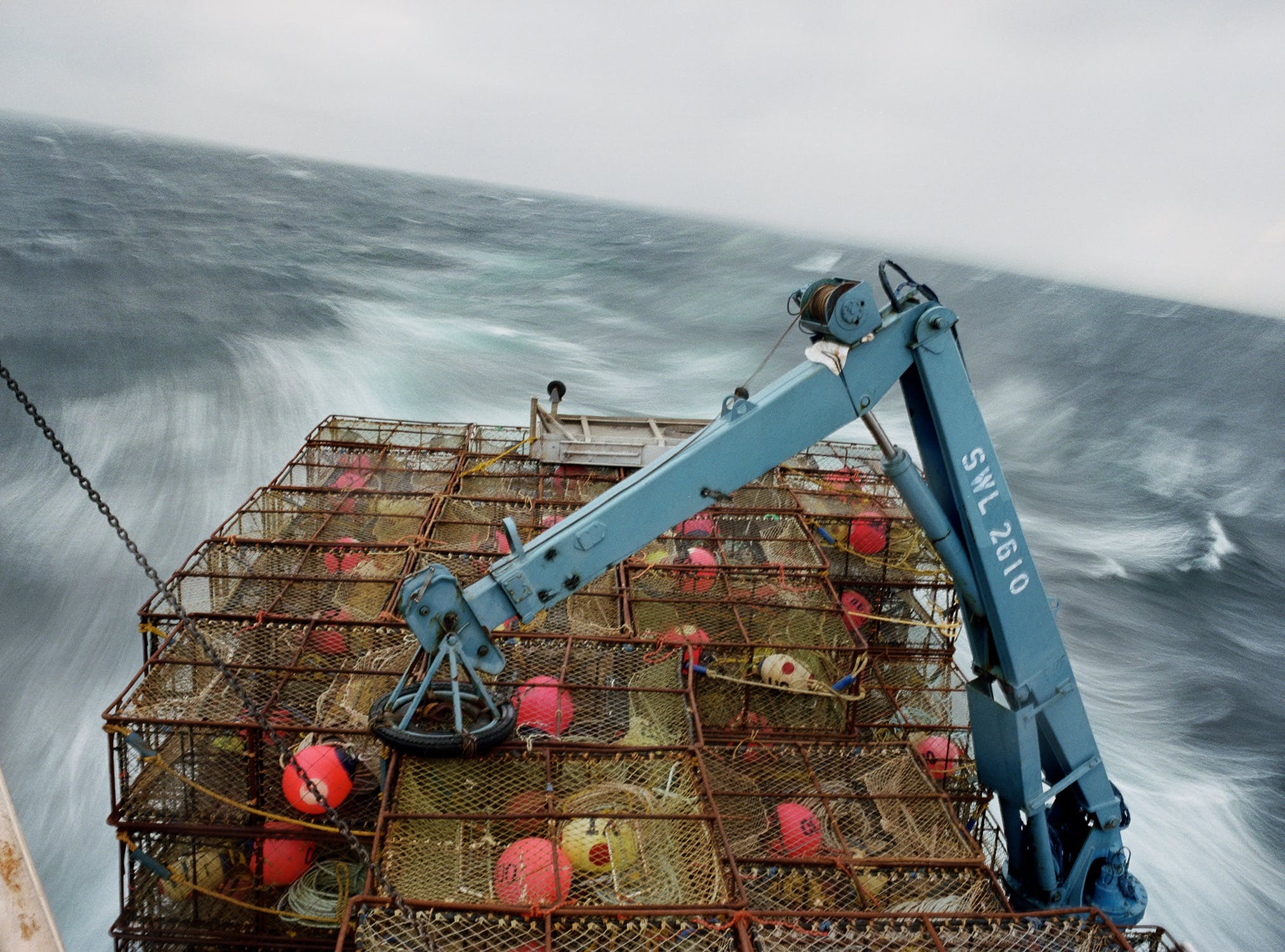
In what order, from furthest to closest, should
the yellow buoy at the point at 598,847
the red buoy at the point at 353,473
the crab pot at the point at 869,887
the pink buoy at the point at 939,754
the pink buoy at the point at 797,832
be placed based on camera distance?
the red buoy at the point at 353,473 → the pink buoy at the point at 939,754 → the pink buoy at the point at 797,832 → the crab pot at the point at 869,887 → the yellow buoy at the point at 598,847

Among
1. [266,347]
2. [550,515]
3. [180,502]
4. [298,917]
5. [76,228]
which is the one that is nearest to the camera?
[298,917]

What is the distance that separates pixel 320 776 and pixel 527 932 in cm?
191

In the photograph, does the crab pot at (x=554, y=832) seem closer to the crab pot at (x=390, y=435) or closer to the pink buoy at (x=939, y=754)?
Answer: the pink buoy at (x=939, y=754)

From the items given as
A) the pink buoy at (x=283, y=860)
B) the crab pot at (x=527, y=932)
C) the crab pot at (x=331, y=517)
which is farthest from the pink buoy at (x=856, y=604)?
the crab pot at (x=527, y=932)

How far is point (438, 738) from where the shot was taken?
13.4 ft

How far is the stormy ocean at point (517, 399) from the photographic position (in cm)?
1128

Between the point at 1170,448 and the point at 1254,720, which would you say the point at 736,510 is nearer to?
the point at 1254,720

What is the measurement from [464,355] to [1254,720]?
20958 mm

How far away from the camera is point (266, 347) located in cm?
2472

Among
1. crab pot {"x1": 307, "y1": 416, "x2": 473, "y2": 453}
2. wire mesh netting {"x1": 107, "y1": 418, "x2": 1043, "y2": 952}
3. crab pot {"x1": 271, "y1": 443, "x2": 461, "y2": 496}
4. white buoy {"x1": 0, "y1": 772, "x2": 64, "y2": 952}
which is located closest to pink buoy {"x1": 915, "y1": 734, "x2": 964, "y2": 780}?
wire mesh netting {"x1": 107, "y1": 418, "x2": 1043, "y2": 952}

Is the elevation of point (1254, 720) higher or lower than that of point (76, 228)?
lower

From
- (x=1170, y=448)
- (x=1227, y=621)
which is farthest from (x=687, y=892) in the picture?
(x=1170, y=448)

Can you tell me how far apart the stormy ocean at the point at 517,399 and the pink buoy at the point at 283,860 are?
4.75m

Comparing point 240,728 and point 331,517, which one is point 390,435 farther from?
point 240,728
